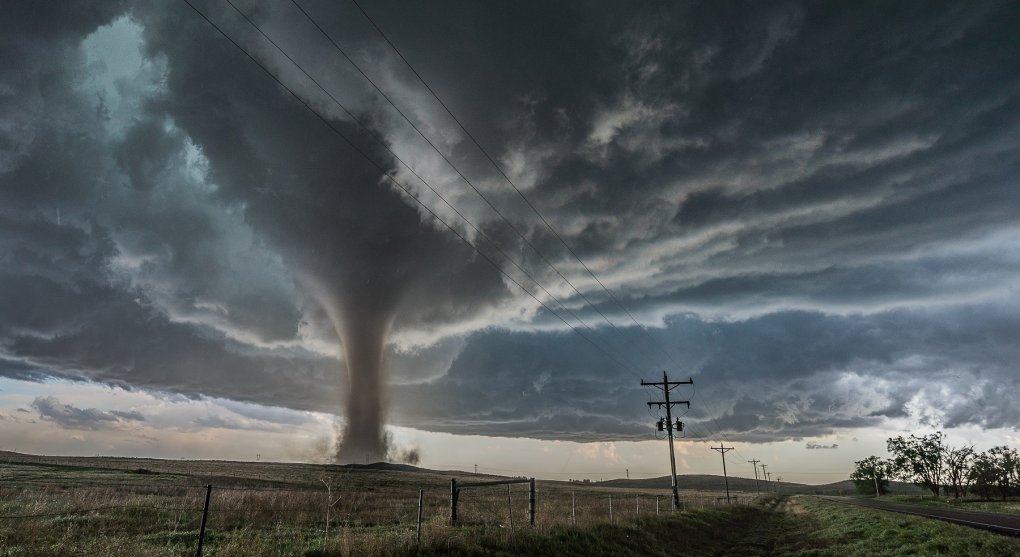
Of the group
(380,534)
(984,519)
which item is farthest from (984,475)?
(380,534)

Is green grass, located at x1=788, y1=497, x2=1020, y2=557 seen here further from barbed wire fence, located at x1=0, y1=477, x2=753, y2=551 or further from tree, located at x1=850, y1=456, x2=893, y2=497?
tree, located at x1=850, y1=456, x2=893, y2=497

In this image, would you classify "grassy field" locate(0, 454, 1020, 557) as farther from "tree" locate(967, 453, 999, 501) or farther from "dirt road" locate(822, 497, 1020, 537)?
"tree" locate(967, 453, 999, 501)

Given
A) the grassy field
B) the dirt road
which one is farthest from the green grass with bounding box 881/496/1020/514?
the grassy field

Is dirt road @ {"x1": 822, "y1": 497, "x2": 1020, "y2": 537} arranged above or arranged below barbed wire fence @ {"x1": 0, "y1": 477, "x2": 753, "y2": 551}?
below

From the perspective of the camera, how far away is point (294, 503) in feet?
99.2

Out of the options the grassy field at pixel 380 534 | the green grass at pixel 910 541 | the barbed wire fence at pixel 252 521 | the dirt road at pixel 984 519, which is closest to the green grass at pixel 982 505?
the dirt road at pixel 984 519

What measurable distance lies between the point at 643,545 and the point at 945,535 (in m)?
15.0

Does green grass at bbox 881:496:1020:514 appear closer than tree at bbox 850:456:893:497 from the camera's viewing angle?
Yes

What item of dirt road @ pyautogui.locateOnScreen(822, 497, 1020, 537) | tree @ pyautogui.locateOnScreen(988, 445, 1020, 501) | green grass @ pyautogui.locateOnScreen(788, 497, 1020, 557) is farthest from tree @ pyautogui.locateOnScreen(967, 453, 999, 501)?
green grass @ pyautogui.locateOnScreen(788, 497, 1020, 557)

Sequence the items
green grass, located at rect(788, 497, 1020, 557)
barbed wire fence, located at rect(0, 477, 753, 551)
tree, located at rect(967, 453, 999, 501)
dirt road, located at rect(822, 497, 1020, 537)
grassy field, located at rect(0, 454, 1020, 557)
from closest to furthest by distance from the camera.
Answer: grassy field, located at rect(0, 454, 1020, 557) < barbed wire fence, located at rect(0, 477, 753, 551) < green grass, located at rect(788, 497, 1020, 557) < dirt road, located at rect(822, 497, 1020, 537) < tree, located at rect(967, 453, 999, 501)

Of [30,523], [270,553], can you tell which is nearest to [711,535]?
[270,553]

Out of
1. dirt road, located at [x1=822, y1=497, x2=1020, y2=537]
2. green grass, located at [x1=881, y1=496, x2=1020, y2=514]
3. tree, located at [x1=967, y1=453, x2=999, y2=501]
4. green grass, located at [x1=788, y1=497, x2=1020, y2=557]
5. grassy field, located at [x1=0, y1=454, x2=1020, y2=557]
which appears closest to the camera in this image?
grassy field, located at [x1=0, y1=454, x2=1020, y2=557]

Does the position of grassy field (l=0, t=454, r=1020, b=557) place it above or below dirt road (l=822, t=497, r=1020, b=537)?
above

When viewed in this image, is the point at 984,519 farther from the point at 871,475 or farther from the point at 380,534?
the point at 871,475
